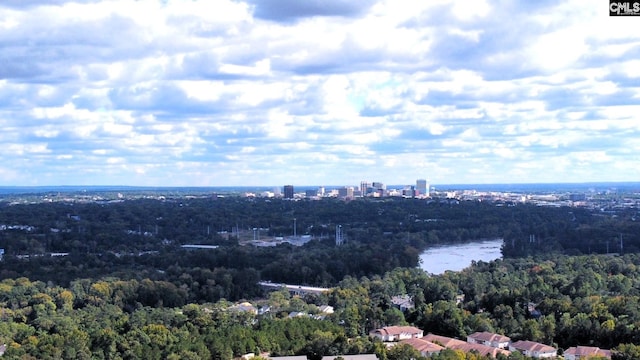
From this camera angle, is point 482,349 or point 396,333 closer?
point 482,349

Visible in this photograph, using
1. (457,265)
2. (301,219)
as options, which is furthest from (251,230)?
(457,265)

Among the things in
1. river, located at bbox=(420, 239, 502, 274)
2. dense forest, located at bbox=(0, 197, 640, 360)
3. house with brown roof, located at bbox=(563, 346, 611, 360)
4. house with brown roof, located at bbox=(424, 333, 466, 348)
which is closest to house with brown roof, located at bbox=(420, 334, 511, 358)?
house with brown roof, located at bbox=(424, 333, 466, 348)

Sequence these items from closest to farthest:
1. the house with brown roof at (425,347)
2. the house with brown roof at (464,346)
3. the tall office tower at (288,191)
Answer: the house with brown roof at (425,347), the house with brown roof at (464,346), the tall office tower at (288,191)

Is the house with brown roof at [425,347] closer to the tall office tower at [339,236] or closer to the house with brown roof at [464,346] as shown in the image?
the house with brown roof at [464,346]

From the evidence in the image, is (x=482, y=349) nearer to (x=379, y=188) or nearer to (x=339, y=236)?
(x=339, y=236)

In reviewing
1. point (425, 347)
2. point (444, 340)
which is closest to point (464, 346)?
point (444, 340)

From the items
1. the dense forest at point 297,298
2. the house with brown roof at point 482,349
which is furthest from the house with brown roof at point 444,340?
the dense forest at point 297,298

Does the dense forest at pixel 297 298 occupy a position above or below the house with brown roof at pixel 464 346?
above
